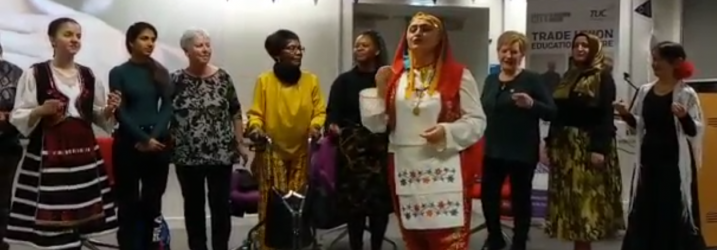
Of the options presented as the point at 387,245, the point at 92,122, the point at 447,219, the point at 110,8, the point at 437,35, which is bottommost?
the point at 387,245

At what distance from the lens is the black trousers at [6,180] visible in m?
4.57

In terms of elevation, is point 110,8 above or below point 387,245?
above

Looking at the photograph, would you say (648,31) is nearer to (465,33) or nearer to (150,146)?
(465,33)

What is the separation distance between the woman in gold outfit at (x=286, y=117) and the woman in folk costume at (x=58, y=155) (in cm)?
86

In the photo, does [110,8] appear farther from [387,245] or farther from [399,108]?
[399,108]

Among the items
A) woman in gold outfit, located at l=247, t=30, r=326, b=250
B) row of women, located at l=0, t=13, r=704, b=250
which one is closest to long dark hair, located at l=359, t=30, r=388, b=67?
row of women, located at l=0, t=13, r=704, b=250

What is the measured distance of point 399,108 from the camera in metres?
3.37

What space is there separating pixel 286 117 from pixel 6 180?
4.81 feet

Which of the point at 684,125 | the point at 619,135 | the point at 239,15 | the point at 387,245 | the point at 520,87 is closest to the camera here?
the point at 684,125

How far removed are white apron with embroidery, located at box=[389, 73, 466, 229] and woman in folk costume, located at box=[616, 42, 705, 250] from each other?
1.48 metres

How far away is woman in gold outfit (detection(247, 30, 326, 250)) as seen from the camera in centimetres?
455

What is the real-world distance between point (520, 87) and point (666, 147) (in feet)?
2.60

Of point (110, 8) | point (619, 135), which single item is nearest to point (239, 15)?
point (110, 8)

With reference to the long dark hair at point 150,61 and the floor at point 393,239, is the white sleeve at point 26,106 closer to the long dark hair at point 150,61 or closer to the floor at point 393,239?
the long dark hair at point 150,61
